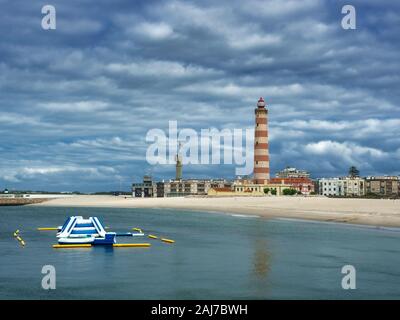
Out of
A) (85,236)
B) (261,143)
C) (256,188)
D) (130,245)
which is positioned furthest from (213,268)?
(256,188)

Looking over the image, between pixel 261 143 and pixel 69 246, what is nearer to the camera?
pixel 69 246

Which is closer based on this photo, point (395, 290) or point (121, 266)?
point (395, 290)

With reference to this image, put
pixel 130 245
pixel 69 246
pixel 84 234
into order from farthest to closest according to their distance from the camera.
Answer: pixel 84 234
pixel 130 245
pixel 69 246

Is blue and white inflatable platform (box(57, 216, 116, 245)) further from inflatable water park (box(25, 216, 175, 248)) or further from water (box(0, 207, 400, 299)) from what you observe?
water (box(0, 207, 400, 299))

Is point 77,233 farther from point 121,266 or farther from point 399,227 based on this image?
point 399,227

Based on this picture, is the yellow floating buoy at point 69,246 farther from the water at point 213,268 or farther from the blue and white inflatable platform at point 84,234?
the water at point 213,268

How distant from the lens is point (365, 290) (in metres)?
28.2

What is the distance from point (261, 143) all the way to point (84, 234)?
398 feet

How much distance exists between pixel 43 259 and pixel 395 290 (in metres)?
24.1

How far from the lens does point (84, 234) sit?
50.8 m

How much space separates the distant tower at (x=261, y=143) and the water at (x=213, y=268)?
365ft

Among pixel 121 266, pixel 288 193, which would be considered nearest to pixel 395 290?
pixel 121 266

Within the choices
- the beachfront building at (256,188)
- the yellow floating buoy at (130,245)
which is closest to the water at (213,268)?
the yellow floating buoy at (130,245)

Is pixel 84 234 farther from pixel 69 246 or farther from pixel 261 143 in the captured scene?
pixel 261 143
